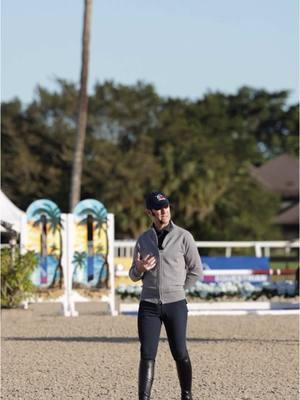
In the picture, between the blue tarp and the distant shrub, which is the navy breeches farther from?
the blue tarp

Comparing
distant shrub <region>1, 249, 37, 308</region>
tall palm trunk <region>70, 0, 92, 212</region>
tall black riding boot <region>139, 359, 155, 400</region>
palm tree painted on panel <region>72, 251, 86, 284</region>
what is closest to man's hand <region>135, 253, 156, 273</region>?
tall black riding boot <region>139, 359, 155, 400</region>

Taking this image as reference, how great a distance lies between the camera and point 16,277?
2222 cm

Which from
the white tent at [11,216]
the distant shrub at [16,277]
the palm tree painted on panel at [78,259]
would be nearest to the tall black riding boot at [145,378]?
the white tent at [11,216]

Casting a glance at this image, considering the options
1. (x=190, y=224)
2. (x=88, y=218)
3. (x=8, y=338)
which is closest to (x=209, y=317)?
(x=88, y=218)

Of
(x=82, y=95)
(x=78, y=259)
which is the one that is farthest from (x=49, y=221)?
(x=82, y=95)

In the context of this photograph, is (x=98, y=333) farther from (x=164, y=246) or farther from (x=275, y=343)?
(x=164, y=246)

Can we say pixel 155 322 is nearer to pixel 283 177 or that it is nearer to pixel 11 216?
pixel 11 216

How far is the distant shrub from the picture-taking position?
22295 mm

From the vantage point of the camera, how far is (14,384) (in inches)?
457

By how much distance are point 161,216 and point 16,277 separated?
44.0ft

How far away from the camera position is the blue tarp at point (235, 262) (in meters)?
25.8

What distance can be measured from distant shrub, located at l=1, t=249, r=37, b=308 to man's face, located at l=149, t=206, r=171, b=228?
43.5 ft

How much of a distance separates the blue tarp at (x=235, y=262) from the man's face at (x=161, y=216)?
16466 mm

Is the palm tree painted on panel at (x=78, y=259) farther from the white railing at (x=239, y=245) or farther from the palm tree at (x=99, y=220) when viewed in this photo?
the white railing at (x=239, y=245)
